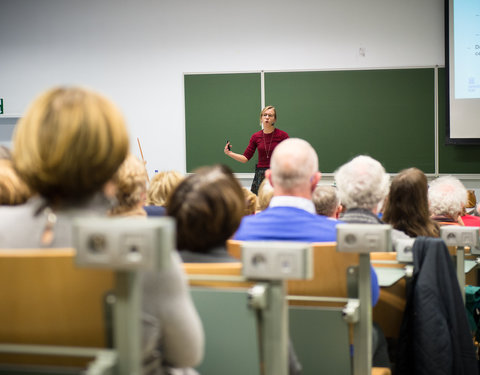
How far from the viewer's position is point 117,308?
2.98ft

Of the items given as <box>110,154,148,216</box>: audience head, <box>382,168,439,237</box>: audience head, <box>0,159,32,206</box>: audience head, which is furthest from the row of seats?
<box>110,154,148,216</box>: audience head

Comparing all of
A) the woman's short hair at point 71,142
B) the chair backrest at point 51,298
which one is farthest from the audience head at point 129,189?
the chair backrest at point 51,298

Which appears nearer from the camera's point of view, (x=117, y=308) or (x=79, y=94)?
(x=117, y=308)

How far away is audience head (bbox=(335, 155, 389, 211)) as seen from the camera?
250 cm

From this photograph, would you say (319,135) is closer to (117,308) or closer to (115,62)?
(115,62)

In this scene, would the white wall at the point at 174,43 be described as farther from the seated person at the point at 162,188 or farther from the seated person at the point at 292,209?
the seated person at the point at 292,209

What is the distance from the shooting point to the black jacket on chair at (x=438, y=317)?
210 centimetres

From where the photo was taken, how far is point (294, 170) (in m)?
2.17

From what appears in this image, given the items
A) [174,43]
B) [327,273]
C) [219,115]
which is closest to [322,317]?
[327,273]

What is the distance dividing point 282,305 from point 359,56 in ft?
20.0

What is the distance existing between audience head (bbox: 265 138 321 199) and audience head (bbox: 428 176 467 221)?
1.39m

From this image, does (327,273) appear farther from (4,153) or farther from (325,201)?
(4,153)

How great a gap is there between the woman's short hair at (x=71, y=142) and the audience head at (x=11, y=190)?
23.2 inches

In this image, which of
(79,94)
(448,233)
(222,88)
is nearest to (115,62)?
(222,88)
